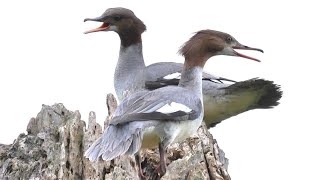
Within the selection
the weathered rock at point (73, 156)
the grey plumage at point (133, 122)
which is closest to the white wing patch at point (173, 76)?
the weathered rock at point (73, 156)

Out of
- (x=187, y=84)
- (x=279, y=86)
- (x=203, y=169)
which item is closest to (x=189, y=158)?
(x=203, y=169)

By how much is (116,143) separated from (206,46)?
2.38 metres

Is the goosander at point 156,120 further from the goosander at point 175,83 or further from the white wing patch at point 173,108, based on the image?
the goosander at point 175,83

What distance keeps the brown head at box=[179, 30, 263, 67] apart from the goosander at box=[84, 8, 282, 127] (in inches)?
45.6

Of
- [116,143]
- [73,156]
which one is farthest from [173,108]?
[73,156]

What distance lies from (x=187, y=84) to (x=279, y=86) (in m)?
2.17

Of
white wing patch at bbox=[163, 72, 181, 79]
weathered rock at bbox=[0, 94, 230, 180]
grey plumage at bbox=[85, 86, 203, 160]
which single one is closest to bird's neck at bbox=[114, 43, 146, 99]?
white wing patch at bbox=[163, 72, 181, 79]

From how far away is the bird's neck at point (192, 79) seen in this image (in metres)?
9.87

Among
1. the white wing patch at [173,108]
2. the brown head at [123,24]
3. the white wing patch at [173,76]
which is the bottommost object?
the white wing patch at [173,108]

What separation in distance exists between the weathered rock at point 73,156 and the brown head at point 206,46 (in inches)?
43.3

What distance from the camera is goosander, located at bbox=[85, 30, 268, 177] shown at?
27.5 feet

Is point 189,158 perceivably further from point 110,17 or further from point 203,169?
point 110,17

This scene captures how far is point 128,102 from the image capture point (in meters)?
8.97

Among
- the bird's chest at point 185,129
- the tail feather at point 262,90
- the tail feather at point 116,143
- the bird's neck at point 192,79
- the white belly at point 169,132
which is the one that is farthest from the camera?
the tail feather at point 262,90
